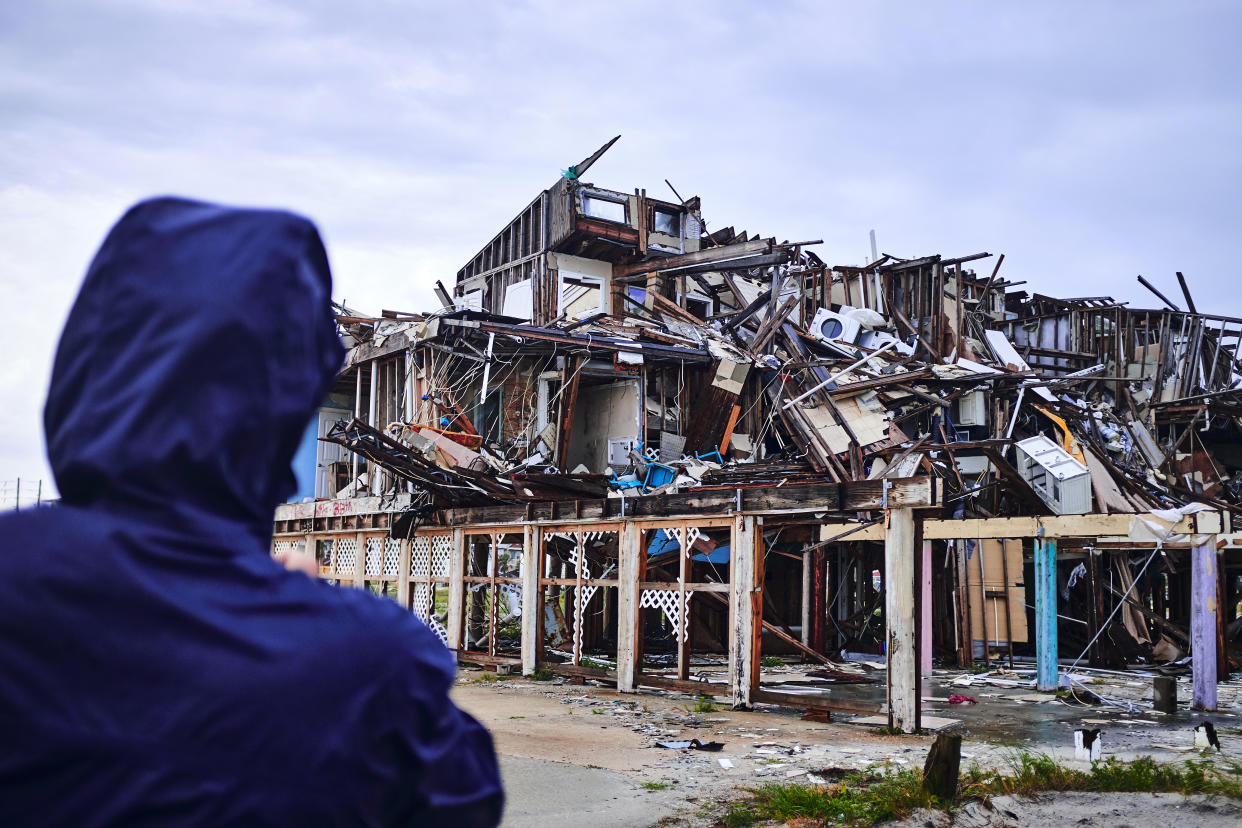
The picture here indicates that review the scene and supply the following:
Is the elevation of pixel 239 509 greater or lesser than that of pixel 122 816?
greater

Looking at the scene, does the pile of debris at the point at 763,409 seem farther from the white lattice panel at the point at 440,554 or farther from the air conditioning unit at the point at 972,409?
the white lattice panel at the point at 440,554

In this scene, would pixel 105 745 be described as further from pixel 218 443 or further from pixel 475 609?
pixel 475 609

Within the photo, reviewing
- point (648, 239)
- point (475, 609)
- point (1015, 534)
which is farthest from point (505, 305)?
point (1015, 534)

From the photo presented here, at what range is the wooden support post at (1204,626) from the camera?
13.9m

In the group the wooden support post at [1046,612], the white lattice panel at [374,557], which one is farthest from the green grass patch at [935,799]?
the white lattice panel at [374,557]

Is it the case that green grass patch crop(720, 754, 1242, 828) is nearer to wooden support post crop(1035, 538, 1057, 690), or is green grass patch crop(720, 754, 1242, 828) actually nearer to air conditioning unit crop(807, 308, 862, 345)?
wooden support post crop(1035, 538, 1057, 690)

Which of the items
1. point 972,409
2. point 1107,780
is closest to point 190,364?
point 1107,780

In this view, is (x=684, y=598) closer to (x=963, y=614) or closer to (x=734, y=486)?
(x=734, y=486)

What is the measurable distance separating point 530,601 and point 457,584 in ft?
5.70

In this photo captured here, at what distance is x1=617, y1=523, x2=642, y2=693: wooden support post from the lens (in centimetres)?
1469

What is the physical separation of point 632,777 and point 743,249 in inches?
716

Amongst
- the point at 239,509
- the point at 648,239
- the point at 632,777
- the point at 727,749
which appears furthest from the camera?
the point at 648,239

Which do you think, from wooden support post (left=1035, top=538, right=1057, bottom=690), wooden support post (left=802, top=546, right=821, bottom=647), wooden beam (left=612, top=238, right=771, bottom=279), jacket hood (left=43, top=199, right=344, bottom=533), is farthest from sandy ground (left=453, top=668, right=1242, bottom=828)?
wooden beam (left=612, top=238, right=771, bottom=279)

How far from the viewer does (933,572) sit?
20.9 metres
